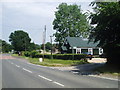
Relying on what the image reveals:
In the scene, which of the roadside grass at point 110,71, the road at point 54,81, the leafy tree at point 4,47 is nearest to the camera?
the road at point 54,81

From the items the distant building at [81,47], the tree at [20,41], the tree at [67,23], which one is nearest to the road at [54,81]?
the distant building at [81,47]

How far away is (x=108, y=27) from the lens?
19.9 m

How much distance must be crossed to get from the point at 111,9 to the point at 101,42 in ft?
18.1

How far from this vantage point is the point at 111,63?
73.9 ft

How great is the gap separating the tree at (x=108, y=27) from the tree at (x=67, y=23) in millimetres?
47429

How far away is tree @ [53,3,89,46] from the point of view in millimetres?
70000

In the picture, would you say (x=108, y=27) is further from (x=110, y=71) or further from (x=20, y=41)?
(x=20, y=41)

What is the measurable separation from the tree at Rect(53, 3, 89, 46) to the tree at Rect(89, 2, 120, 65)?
47.4 meters

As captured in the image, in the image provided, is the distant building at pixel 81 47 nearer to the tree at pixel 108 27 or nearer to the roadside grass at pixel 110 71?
the tree at pixel 108 27

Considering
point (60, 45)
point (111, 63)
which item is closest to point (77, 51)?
point (60, 45)

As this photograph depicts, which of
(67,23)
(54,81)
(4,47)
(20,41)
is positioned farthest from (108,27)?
(4,47)

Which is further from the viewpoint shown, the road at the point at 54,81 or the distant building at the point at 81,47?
the distant building at the point at 81,47

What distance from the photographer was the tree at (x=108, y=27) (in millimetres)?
17133

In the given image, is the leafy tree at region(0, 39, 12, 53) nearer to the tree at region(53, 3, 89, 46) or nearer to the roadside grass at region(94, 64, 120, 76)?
the tree at region(53, 3, 89, 46)
